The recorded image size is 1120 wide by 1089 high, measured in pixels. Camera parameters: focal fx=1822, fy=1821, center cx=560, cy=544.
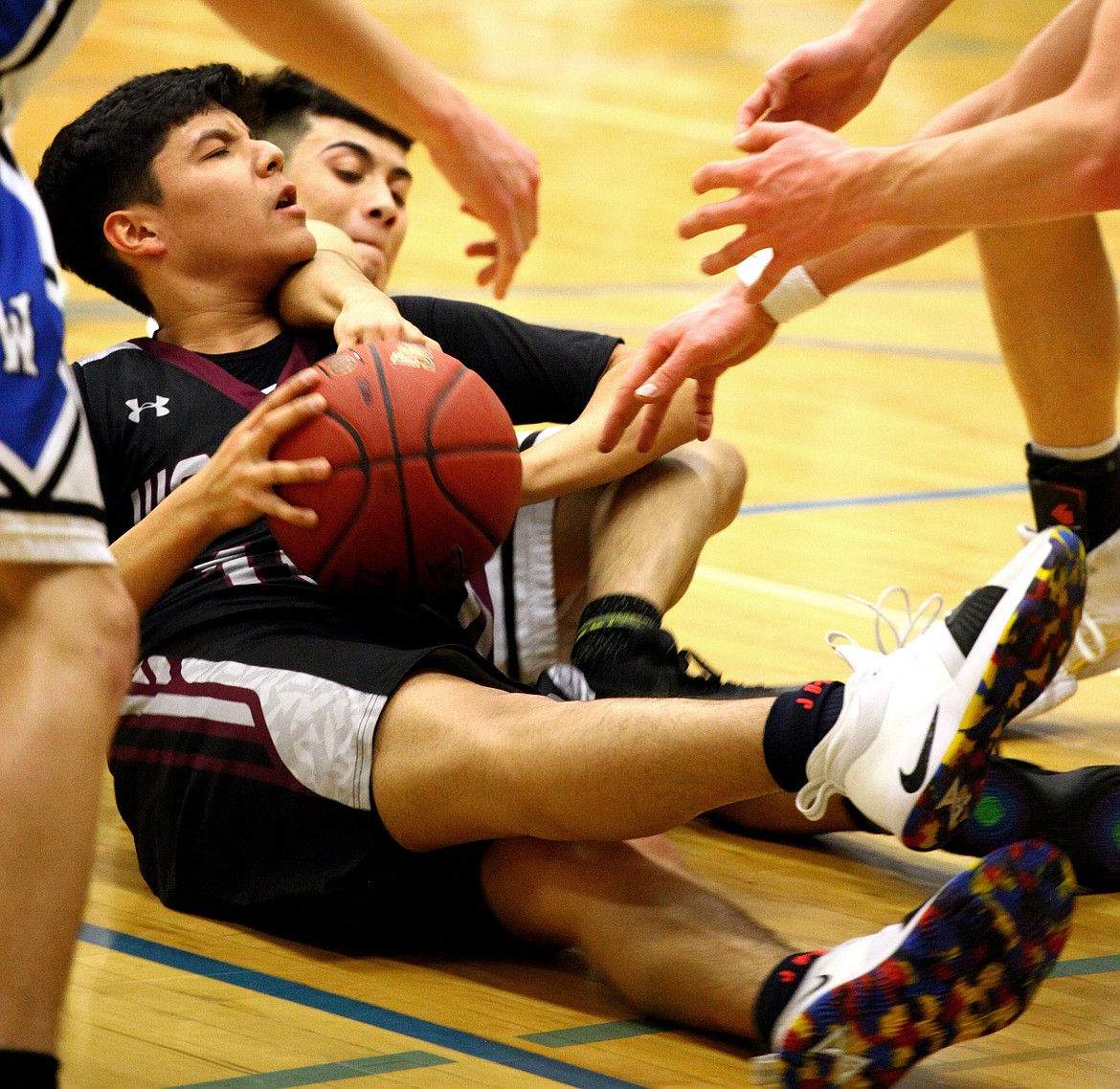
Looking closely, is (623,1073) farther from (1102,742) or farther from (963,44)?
(963,44)

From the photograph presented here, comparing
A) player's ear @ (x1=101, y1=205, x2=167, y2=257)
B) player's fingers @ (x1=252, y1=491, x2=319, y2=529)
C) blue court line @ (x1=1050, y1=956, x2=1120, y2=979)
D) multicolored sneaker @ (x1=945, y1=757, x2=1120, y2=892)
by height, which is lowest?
blue court line @ (x1=1050, y1=956, x2=1120, y2=979)

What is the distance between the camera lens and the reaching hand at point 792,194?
274 centimetres

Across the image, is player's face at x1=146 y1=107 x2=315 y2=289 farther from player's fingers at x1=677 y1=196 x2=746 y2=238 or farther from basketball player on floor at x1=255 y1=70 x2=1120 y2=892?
player's fingers at x1=677 y1=196 x2=746 y2=238

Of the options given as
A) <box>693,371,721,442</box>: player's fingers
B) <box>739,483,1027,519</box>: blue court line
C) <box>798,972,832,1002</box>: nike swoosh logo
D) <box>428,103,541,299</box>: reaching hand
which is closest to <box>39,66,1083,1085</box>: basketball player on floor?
<box>798,972,832,1002</box>: nike swoosh logo

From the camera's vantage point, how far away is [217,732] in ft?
8.36

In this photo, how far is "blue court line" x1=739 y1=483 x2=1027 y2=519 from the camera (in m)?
4.95

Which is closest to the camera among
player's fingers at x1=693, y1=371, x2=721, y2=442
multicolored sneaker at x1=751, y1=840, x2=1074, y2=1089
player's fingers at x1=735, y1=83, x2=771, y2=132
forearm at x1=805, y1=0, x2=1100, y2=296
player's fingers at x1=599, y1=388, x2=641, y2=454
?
multicolored sneaker at x1=751, y1=840, x2=1074, y2=1089

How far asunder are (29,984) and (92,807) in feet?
0.56

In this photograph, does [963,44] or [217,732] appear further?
[963,44]

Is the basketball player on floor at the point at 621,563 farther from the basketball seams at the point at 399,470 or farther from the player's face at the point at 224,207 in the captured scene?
the basketball seams at the point at 399,470

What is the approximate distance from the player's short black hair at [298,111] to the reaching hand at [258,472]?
1499 mm

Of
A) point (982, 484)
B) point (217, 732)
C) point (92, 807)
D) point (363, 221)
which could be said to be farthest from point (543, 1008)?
point (982, 484)

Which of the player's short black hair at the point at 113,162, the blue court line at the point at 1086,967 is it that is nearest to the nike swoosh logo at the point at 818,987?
the blue court line at the point at 1086,967

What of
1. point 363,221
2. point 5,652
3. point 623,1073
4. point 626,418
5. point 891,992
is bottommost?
point 623,1073
